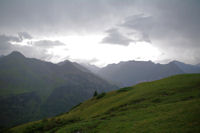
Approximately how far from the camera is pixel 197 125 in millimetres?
15352

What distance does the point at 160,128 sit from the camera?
16938 mm

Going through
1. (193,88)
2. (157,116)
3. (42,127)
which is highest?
(193,88)

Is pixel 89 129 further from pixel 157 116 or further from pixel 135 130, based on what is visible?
pixel 157 116

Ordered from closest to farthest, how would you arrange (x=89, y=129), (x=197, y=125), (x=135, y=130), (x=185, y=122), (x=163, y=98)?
(x=197, y=125)
(x=185, y=122)
(x=135, y=130)
(x=89, y=129)
(x=163, y=98)

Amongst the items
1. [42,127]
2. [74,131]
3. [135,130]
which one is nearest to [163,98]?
[135,130]

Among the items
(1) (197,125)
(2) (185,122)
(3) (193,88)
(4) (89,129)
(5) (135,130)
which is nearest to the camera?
(1) (197,125)

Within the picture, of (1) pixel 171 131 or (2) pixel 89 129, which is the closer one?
(1) pixel 171 131

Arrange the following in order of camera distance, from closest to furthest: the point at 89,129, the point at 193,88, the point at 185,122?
1. the point at 185,122
2. the point at 89,129
3. the point at 193,88

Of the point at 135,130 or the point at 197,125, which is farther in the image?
the point at 135,130

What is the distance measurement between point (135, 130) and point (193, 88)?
24122 mm

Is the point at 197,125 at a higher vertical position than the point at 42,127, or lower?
higher

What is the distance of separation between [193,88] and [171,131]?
75.1 ft

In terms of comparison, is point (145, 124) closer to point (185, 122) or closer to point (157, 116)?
point (157, 116)

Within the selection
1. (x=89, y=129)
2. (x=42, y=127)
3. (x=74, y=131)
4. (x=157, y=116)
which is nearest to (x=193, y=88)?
(x=157, y=116)
